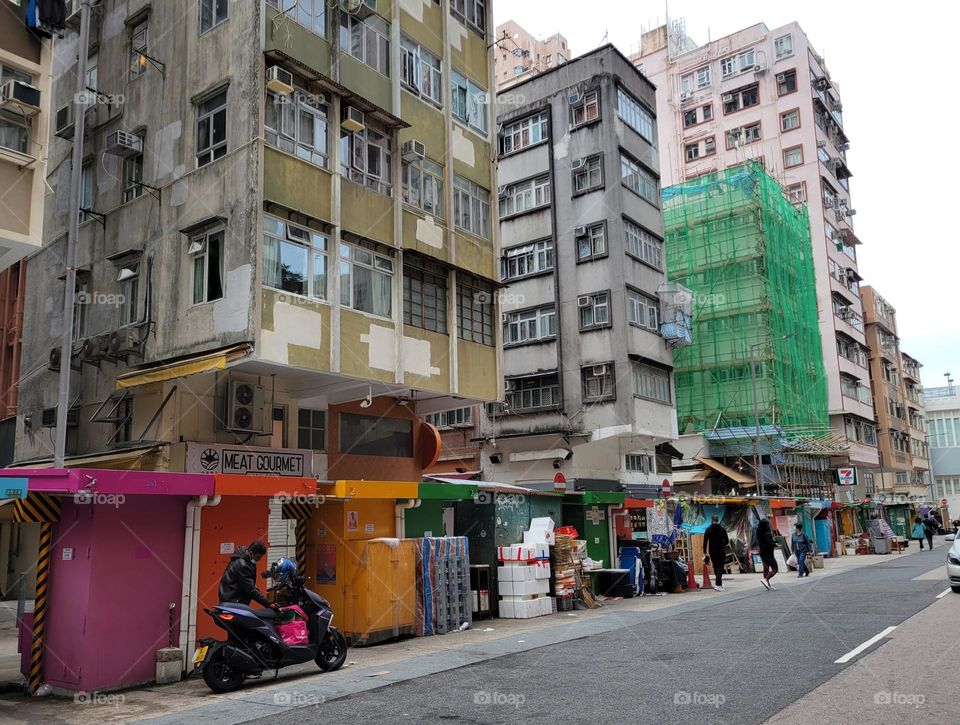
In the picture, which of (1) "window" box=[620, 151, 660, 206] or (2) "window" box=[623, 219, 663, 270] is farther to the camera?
(1) "window" box=[620, 151, 660, 206]

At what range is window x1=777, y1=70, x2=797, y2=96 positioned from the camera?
5834 centimetres

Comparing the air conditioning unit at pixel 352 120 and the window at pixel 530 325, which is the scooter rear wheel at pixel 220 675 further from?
the window at pixel 530 325

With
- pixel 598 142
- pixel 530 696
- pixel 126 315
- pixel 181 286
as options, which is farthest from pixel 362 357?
pixel 598 142

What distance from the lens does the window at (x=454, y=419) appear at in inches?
1341

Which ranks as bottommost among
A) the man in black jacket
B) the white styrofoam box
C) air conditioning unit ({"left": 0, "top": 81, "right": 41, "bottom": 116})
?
the white styrofoam box

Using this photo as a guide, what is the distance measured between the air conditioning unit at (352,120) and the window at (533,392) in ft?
56.8

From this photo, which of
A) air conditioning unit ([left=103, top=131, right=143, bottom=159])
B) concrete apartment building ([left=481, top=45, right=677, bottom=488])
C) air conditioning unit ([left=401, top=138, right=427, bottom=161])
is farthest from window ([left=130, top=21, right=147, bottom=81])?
concrete apartment building ([left=481, top=45, right=677, bottom=488])

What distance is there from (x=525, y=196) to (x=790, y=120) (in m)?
31.0

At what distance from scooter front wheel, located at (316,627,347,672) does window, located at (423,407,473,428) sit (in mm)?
22804

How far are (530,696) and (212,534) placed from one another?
5517mm

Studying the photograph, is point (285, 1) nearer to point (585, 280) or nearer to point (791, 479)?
point (585, 280)

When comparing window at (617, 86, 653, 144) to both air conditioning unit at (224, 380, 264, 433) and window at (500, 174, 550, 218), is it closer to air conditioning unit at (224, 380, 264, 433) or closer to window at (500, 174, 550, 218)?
window at (500, 174, 550, 218)

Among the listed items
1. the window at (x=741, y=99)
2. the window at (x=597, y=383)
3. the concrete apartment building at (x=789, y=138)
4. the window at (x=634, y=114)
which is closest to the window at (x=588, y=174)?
the window at (x=634, y=114)

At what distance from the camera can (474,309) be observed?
875 inches
